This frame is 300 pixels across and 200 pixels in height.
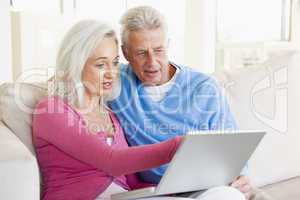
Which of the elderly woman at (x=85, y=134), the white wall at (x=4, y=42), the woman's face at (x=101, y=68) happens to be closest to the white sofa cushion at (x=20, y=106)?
the elderly woman at (x=85, y=134)

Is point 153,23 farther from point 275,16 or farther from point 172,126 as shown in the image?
point 275,16

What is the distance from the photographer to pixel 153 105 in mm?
1566

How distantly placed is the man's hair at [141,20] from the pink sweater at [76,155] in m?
0.39

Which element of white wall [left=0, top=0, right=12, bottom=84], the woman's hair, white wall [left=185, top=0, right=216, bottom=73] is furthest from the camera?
white wall [left=185, top=0, right=216, bottom=73]

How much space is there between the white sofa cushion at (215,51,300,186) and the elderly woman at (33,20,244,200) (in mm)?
A: 447

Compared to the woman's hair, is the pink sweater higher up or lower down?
lower down

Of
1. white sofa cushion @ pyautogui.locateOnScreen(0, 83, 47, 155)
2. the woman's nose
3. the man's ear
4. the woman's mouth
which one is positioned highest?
the man's ear

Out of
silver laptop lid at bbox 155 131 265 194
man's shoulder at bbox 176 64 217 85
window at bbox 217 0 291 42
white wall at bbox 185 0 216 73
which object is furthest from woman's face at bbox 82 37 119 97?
window at bbox 217 0 291 42

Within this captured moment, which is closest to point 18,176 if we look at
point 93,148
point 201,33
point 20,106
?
point 93,148

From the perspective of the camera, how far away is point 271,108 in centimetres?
165

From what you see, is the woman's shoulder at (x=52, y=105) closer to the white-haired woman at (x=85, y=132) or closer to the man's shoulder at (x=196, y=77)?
the white-haired woman at (x=85, y=132)

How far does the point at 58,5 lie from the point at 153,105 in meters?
2.38

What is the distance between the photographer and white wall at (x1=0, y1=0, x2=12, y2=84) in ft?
9.38

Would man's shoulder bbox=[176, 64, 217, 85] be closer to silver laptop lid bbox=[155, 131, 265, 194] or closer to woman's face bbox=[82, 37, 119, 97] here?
woman's face bbox=[82, 37, 119, 97]
